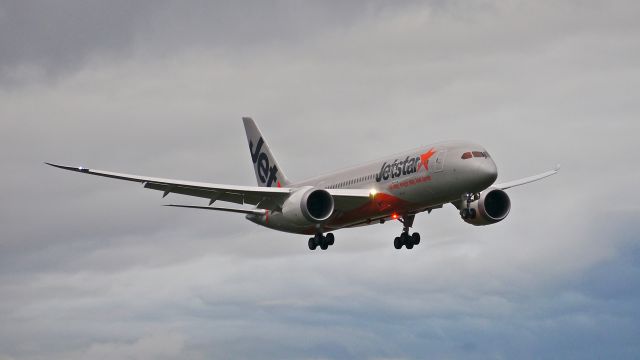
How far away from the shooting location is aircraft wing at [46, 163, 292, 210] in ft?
183

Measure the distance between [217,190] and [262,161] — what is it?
13901mm

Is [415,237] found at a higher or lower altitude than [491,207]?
lower

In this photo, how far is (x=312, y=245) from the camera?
61.3m

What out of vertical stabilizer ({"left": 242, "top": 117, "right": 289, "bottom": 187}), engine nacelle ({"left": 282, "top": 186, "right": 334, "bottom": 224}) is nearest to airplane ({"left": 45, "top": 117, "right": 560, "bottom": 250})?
engine nacelle ({"left": 282, "top": 186, "right": 334, "bottom": 224})

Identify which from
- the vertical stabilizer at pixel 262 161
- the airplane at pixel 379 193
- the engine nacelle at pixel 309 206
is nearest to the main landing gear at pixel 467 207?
the airplane at pixel 379 193

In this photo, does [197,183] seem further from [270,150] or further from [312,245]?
[270,150]

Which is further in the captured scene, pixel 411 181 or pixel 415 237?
pixel 415 237

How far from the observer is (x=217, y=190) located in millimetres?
58500

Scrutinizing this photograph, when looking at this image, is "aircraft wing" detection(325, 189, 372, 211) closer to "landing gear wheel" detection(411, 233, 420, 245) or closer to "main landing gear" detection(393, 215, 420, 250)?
"main landing gear" detection(393, 215, 420, 250)

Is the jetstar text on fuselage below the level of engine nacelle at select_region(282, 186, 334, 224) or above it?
above

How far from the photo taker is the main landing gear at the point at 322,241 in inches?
2403

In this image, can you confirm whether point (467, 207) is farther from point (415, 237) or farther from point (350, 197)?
point (415, 237)

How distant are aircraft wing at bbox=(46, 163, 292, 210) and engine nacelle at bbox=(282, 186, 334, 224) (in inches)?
67.3

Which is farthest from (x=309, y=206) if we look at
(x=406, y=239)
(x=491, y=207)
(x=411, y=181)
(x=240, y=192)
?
(x=491, y=207)
